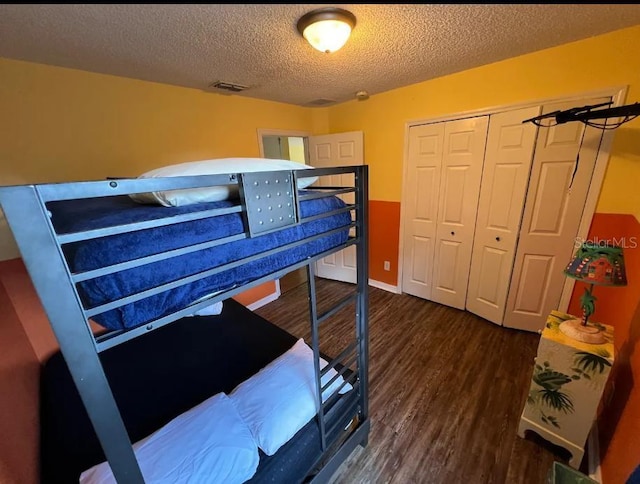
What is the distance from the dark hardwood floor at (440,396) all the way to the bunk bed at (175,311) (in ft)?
0.87

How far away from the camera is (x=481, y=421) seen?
160cm

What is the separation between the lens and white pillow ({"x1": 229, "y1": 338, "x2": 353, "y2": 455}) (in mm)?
1113

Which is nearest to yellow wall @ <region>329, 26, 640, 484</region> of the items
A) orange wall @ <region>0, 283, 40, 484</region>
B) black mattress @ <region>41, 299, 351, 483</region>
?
black mattress @ <region>41, 299, 351, 483</region>

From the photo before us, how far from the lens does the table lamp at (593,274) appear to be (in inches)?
47.2

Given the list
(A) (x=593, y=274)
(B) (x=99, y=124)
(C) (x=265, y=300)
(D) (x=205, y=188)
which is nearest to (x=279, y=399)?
(D) (x=205, y=188)

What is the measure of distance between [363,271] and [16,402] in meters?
1.78

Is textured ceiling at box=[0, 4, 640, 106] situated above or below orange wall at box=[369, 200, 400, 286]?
above

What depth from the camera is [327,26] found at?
4.22ft

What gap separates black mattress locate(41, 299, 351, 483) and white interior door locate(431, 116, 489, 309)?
1.94 metres

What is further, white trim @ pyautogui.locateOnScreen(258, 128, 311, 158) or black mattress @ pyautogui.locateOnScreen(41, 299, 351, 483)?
white trim @ pyautogui.locateOnScreen(258, 128, 311, 158)

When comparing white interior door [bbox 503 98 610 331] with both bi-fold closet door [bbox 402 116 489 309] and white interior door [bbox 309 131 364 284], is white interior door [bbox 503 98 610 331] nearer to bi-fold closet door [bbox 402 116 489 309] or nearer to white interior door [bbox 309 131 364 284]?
bi-fold closet door [bbox 402 116 489 309]

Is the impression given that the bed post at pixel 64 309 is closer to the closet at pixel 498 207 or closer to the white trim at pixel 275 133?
the white trim at pixel 275 133

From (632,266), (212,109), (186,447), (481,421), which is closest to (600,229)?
(632,266)

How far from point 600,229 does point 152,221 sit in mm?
2810
